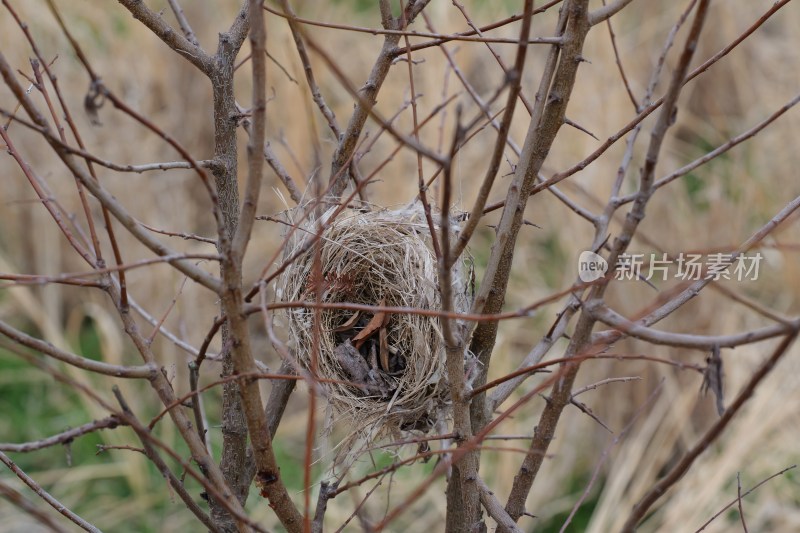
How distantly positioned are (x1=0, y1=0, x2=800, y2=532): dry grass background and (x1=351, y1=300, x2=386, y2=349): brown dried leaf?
46.2 inches

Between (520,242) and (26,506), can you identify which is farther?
(520,242)

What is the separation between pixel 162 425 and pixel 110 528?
47 cm

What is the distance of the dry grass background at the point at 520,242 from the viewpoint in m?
3.23

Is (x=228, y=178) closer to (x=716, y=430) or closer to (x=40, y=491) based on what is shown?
(x=40, y=491)

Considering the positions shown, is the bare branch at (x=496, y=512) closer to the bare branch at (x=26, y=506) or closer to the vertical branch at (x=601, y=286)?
the vertical branch at (x=601, y=286)

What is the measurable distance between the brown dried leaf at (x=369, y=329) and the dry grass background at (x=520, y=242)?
117 centimetres

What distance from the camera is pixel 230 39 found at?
46.8 inches

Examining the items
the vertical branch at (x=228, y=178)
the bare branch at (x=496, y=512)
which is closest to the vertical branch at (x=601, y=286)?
the bare branch at (x=496, y=512)

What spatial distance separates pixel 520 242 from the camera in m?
4.27

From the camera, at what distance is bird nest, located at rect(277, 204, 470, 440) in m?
1.33

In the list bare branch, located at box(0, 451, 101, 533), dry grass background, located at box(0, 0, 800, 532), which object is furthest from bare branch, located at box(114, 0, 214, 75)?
dry grass background, located at box(0, 0, 800, 532)

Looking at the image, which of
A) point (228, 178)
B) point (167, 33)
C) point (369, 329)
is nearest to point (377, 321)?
point (369, 329)

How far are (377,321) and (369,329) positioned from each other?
22mm

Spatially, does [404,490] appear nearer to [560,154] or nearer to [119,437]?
[119,437]
